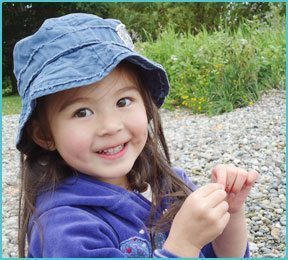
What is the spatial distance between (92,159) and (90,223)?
0.18m

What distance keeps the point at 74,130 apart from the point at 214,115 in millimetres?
4613

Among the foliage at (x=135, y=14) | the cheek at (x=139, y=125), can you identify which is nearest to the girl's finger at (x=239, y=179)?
the cheek at (x=139, y=125)

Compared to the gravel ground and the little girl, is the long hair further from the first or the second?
the gravel ground

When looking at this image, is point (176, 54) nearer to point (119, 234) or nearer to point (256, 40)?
point (256, 40)

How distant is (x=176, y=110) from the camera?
253 inches

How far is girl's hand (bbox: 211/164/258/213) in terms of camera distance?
4.43 ft

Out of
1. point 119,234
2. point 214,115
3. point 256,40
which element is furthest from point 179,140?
point 119,234

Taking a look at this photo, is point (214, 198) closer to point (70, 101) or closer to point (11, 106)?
point (70, 101)

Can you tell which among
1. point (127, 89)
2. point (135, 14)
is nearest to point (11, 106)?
point (135, 14)

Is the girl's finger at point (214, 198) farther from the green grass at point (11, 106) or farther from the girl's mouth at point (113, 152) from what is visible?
the green grass at point (11, 106)

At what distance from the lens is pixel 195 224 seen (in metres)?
1.15

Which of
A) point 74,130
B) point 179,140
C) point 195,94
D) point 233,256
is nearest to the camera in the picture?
point 74,130

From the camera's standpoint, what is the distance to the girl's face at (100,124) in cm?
120

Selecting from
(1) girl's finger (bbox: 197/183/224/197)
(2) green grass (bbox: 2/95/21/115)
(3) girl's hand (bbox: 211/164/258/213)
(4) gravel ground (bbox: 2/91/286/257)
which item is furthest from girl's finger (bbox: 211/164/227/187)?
(2) green grass (bbox: 2/95/21/115)
